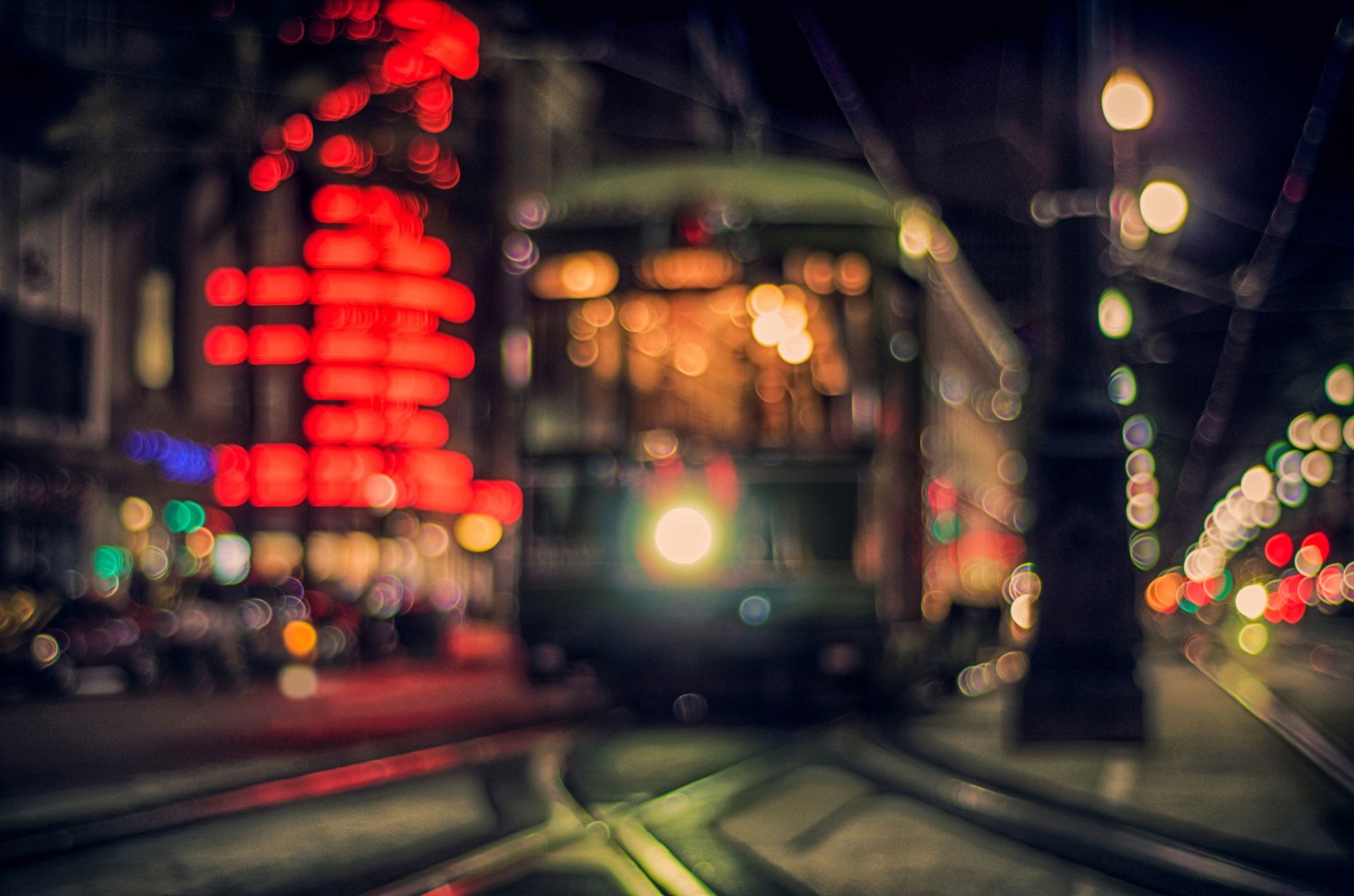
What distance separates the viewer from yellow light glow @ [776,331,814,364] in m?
10.8

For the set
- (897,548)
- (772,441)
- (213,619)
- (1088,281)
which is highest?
(1088,281)

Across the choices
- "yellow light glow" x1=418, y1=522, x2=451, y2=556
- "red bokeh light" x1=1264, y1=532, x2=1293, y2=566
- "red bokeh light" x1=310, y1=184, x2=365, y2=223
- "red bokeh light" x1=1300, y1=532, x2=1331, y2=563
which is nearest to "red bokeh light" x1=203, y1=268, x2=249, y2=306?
"red bokeh light" x1=310, y1=184, x2=365, y2=223

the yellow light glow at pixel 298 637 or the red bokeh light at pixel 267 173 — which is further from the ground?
the red bokeh light at pixel 267 173

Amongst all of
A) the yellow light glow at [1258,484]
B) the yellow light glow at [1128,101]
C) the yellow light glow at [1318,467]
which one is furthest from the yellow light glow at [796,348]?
the yellow light glow at [1258,484]

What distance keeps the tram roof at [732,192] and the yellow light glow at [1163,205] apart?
279cm

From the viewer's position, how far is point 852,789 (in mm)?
7586

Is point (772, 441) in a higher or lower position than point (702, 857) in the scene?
higher

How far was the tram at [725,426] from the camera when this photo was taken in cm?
1085

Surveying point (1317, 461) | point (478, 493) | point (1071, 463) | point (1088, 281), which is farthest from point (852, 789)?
point (1317, 461)

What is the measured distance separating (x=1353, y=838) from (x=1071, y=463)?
3.83 m

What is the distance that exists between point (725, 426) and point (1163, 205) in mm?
4670

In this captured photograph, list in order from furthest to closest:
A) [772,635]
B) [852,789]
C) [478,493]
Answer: [478,493] → [772,635] → [852,789]

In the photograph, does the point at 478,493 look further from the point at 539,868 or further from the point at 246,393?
the point at 539,868

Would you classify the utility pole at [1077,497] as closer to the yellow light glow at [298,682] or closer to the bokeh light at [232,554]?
the yellow light glow at [298,682]
